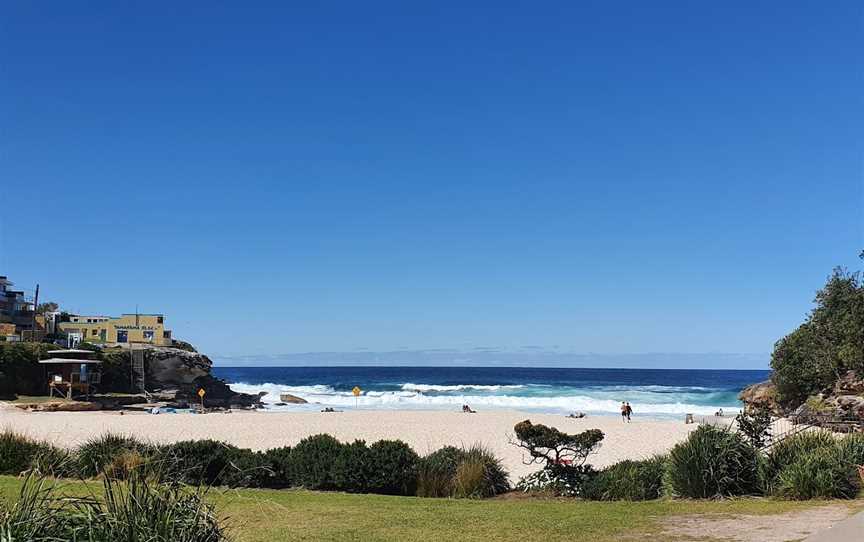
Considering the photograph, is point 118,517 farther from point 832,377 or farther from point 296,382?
point 296,382

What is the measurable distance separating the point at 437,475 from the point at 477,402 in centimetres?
6383

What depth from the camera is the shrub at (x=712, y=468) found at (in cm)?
1287

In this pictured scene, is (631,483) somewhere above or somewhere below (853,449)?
below

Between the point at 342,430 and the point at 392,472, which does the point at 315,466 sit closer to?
the point at 392,472

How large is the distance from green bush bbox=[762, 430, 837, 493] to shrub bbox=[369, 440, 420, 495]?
6.47 metres

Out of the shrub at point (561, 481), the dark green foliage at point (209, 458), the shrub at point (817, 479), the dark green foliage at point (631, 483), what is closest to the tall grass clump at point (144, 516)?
the dark green foliage at point (209, 458)

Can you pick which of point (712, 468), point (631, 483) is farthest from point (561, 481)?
point (712, 468)

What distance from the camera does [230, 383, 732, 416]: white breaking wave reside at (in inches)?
2596

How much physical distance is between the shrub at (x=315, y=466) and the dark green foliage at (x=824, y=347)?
100 feet

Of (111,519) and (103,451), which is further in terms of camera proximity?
(103,451)

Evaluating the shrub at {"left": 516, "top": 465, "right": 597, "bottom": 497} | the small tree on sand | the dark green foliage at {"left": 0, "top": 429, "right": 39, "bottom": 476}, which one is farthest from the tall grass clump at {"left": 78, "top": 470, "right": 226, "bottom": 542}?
the dark green foliage at {"left": 0, "top": 429, "right": 39, "bottom": 476}

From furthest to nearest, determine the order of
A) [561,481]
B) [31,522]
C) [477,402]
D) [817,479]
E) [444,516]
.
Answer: [477,402] < [561,481] < [817,479] < [444,516] < [31,522]

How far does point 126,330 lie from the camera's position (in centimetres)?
7931

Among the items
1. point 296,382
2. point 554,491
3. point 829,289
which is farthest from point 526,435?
point 296,382
